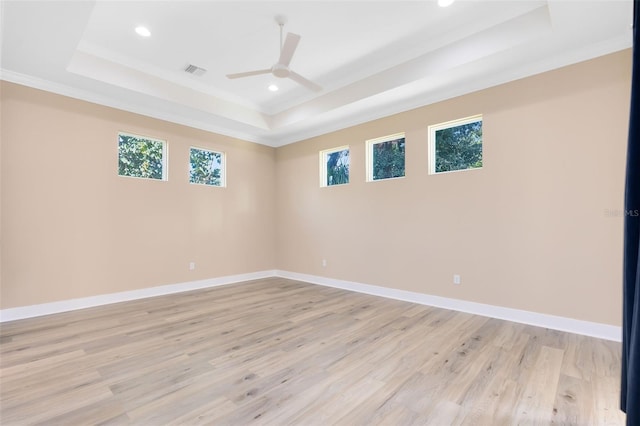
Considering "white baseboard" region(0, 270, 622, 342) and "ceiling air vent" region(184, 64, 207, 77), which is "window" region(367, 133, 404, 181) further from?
"ceiling air vent" region(184, 64, 207, 77)

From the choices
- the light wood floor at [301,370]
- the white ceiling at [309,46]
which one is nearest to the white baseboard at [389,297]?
the light wood floor at [301,370]

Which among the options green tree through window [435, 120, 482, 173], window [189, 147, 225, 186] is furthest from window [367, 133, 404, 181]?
window [189, 147, 225, 186]

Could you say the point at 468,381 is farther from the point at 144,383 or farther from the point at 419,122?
the point at 419,122

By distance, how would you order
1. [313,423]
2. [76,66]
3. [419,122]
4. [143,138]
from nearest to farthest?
[313,423] → [76,66] → [419,122] → [143,138]

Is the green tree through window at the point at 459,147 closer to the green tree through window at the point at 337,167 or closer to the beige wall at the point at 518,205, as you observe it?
the beige wall at the point at 518,205

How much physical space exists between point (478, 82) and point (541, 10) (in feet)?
3.09

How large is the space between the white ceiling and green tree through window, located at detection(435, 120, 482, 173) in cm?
50

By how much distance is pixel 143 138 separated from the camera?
4.68 m

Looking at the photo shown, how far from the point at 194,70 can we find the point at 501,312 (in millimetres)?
5260

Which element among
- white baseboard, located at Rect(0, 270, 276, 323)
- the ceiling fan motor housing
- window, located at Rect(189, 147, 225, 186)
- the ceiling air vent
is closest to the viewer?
the ceiling fan motor housing

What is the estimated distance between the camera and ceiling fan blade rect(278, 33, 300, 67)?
277cm

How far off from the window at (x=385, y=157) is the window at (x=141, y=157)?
3561mm

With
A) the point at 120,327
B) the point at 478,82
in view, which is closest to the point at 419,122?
the point at 478,82

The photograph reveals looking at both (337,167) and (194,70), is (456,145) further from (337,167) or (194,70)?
(194,70)
